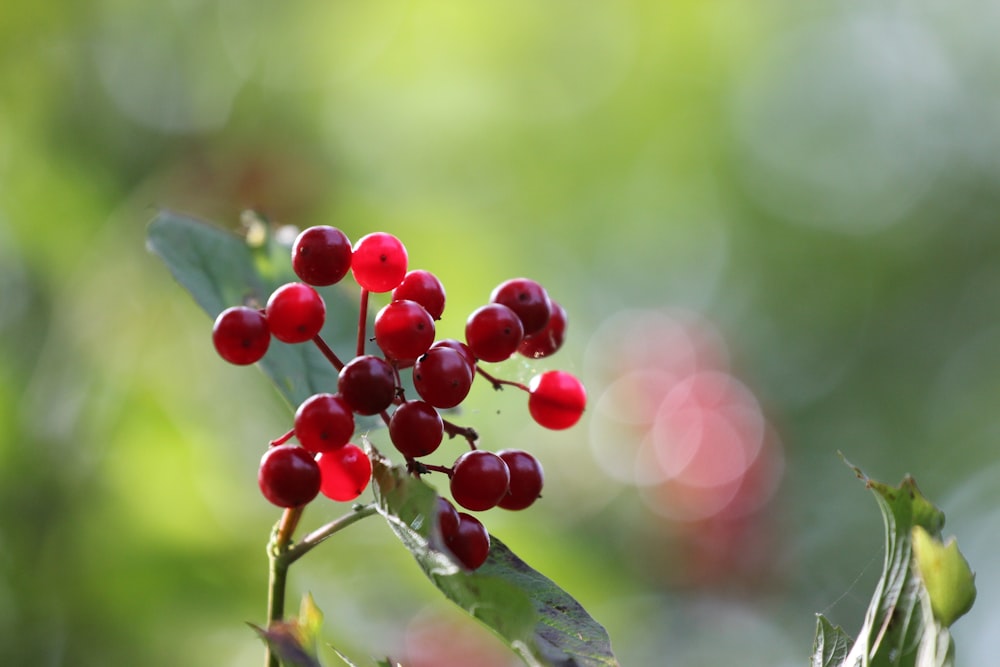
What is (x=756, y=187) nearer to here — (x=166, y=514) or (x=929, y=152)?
(x=929, y=152)

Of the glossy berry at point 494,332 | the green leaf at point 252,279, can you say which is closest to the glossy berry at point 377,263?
the glossy berry at point 494,332

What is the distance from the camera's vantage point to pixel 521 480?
1.05m

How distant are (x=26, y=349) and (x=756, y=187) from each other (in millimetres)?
4534

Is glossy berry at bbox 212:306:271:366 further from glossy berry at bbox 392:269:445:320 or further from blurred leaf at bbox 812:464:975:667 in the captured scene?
blurred leaf at bbox 812:464:975:667

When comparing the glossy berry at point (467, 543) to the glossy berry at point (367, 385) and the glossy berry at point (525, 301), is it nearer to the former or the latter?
the glossy berry at point (367, 385)

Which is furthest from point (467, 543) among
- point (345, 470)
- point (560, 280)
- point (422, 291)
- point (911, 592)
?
point (560, 280)

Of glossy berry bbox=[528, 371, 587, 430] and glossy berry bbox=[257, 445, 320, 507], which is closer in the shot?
glossy berry bbox=[257, 445, 320, 507]

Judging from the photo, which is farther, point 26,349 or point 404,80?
point 404,80

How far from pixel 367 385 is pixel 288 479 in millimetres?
120

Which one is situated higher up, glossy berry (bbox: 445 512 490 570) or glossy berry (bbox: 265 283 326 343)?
glossy berry (bbox: 265 283 326 343)

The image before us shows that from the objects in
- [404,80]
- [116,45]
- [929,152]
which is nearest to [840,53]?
[929,152]

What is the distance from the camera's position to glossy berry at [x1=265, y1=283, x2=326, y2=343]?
102 centimetres

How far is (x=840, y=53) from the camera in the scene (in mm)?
7047

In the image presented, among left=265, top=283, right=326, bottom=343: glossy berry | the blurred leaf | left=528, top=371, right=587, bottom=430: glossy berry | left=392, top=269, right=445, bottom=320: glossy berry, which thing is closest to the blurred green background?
left=528, top=371, right=587, bottom=430: glossy berry
